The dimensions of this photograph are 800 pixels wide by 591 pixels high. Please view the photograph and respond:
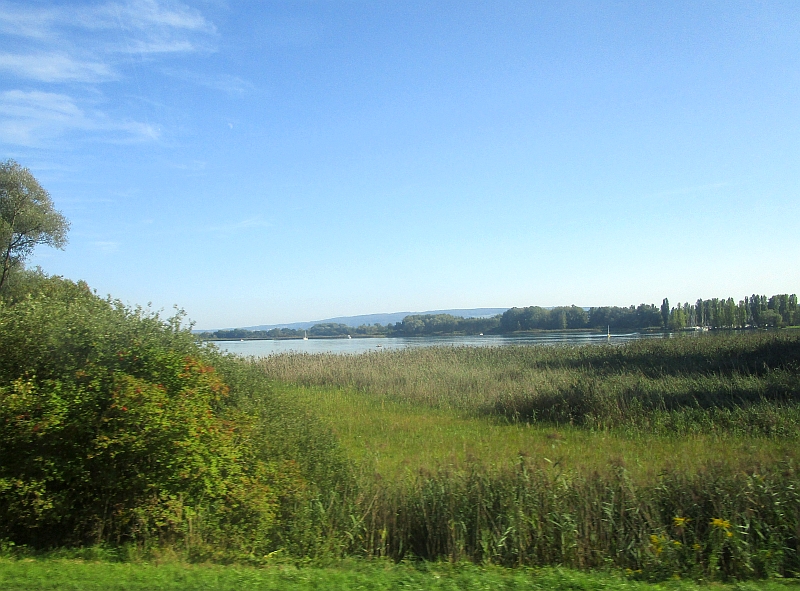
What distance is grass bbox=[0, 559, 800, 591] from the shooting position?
592cm

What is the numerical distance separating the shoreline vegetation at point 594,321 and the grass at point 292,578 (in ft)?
51.3

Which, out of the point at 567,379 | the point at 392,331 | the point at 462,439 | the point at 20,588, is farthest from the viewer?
the point at 392,331

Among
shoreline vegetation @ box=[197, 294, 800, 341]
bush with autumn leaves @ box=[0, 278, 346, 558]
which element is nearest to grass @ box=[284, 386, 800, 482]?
bush with autumn leaves @ box=[0, 278, 346, 558]

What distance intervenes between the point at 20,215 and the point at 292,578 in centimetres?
3012

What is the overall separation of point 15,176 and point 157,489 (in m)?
27.8

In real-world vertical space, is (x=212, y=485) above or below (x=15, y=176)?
below

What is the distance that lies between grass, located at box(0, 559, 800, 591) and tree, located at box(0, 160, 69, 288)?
2783 centimetres

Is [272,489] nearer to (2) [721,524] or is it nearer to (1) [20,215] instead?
(2) [721,524]

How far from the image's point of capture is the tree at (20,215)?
96.5 feet

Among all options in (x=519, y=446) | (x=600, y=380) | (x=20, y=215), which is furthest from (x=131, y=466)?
(x=20, y=215)

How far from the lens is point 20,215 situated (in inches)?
1170

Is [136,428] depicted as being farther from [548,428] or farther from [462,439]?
[548,428]

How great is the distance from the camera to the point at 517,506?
8406 millimetres

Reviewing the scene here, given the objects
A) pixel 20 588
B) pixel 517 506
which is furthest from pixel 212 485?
pixel 517 506
